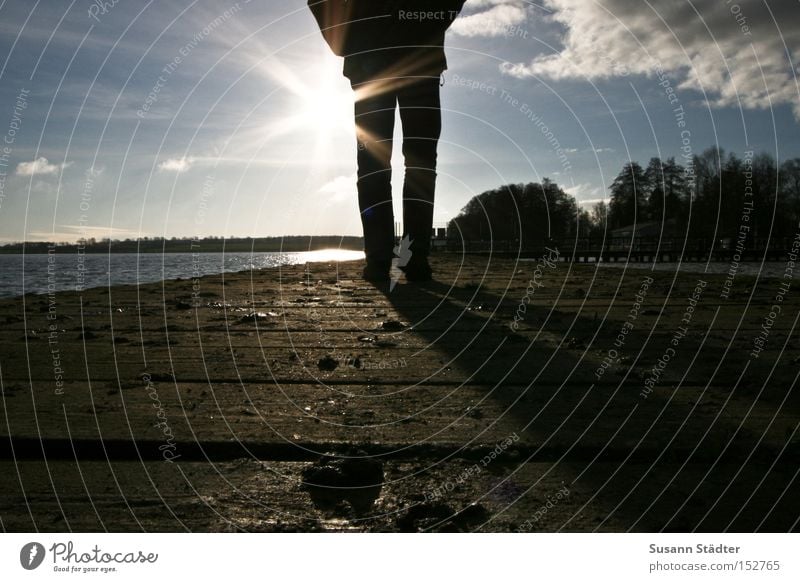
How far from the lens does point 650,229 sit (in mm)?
76562

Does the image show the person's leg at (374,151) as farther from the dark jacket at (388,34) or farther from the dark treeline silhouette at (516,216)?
the dark treeline silhouette at (516,216)

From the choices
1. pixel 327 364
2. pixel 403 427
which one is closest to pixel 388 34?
pixel 327 364

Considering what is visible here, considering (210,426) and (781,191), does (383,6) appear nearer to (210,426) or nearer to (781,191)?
(210,426)

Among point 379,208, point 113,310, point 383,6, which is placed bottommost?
point 113,310

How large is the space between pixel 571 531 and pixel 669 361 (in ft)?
7.68

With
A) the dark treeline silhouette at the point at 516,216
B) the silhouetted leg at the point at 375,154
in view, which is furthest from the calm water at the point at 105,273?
the dark treeline silhouette at the point at 516,216

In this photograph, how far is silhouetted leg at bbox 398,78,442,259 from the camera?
9.31m

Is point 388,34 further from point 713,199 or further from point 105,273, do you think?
point 713,199

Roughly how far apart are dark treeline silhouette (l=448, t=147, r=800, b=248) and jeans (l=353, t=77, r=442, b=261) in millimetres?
39478

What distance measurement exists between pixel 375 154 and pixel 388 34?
1.59 metres

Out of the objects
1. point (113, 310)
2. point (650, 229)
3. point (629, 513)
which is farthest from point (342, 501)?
point (650, 229)
